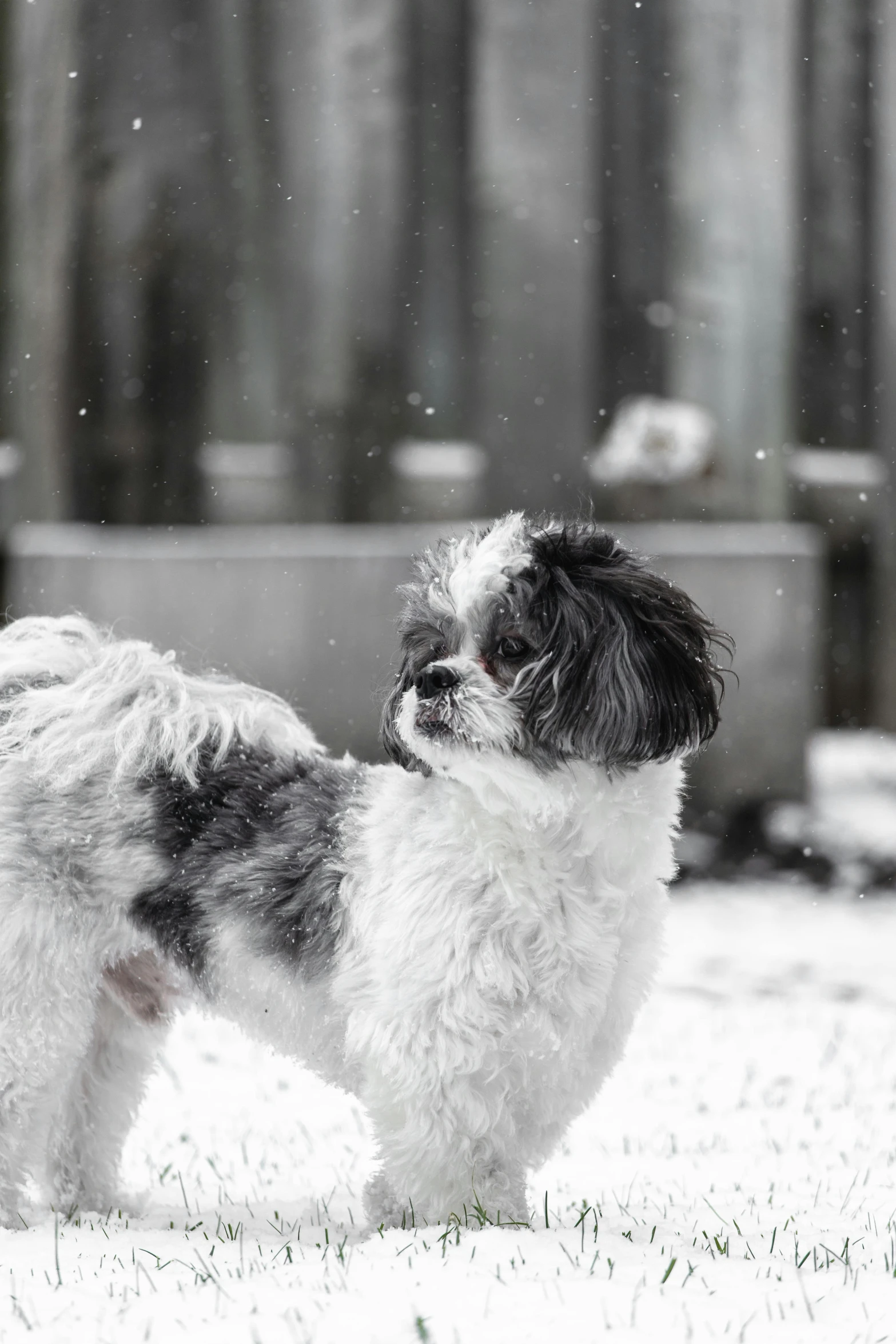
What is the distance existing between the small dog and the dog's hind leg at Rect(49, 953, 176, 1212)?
0.09 meters

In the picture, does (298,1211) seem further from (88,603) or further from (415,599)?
(88,603)

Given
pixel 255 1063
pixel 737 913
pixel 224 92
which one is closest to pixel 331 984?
pixel 255 1063

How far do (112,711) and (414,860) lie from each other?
0.96m

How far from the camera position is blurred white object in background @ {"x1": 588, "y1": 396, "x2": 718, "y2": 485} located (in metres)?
10.0

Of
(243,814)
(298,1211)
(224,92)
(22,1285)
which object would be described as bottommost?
(298,1211)

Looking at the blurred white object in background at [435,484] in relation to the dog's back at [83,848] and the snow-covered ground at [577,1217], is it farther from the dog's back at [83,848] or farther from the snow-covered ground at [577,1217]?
the dog's back at [83,848]

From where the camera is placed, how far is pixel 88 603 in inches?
382

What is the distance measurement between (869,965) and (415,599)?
16.1ft

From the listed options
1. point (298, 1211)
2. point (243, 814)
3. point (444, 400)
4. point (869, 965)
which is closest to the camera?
point (243, 814)

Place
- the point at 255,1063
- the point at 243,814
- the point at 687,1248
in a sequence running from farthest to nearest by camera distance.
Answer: the point at 255,1063
the point at 243,814
the point at 687,1248

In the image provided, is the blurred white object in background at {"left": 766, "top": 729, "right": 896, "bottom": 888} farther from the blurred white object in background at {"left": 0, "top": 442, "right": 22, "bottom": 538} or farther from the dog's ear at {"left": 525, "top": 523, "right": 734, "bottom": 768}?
the dog's ear at {"left": 525, "top": 523, "right": 734, "bottom": 768}

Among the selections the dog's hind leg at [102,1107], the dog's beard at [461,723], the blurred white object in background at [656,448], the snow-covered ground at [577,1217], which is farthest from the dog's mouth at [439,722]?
the blurred white object in background at [656,448]

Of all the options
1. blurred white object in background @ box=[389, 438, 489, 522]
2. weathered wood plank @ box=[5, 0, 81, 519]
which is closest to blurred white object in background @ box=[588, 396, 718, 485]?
blurred white object in background @ box=[389, 438, 489, 522]

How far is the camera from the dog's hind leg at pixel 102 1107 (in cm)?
396
